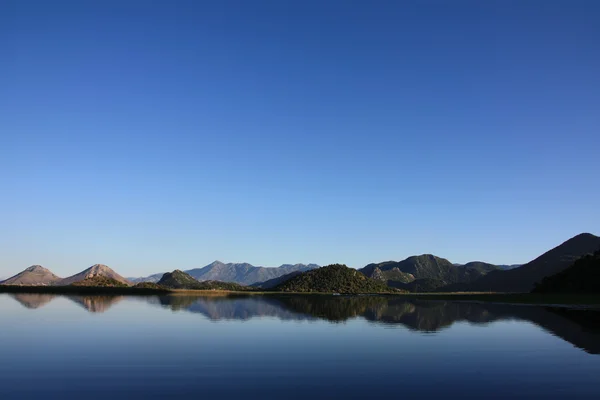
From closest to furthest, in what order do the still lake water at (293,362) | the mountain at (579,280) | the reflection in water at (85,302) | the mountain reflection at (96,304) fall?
1. the still lake water at (293,362)
2. the mountain reflection at (96,304)
3. the reflection in water at (85,302)
4. the mountain at (579,280)

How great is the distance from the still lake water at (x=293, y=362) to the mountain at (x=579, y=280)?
407 ft

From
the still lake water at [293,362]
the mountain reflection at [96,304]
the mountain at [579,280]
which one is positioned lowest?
the still lake water at [293,362]

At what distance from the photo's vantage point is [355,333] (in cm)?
5691

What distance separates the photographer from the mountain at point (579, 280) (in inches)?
6471

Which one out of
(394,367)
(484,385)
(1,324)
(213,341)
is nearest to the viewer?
(484,385)

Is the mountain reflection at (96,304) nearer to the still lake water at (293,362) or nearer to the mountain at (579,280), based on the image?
the still lake water at (293,362)

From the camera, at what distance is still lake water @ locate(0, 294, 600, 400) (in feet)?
89.0

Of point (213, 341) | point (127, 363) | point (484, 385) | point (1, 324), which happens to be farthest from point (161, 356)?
point (1, 324)

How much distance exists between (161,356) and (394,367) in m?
19.9

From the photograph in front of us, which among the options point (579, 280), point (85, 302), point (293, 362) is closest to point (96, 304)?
point (85, 302)

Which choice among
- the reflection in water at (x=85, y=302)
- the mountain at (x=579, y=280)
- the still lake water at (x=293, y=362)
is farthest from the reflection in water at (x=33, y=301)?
the mountain at (x=579, y=280)

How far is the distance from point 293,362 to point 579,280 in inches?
6959

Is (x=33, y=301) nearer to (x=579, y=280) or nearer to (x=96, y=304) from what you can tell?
(x=96, y=304)

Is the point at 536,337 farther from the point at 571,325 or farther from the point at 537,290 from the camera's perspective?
the point at 537,290
